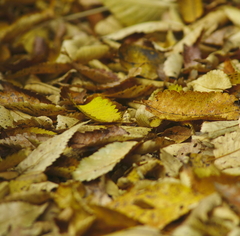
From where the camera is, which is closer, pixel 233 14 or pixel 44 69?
pixel 44 69

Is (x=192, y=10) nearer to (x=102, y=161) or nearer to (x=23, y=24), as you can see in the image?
(x=23, y=24)

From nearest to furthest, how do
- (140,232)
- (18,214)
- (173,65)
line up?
(140,232)
(18,214)
(173,65)

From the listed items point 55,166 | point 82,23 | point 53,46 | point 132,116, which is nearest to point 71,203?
point 55,166

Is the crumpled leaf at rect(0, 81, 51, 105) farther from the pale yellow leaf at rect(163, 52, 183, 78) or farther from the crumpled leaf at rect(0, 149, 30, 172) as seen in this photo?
the pale yellow leaf at rect(163, 52, 183, 78)

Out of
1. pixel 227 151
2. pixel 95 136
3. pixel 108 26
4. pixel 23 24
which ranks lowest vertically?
pixel 227 151

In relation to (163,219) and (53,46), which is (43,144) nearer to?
(163,219)

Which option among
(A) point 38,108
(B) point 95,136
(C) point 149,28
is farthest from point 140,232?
(C) point 149,28

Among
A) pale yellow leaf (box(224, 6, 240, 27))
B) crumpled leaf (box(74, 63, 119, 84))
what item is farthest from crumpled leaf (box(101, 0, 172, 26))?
crumpled leaf (box(74, 63, 119, 84))
